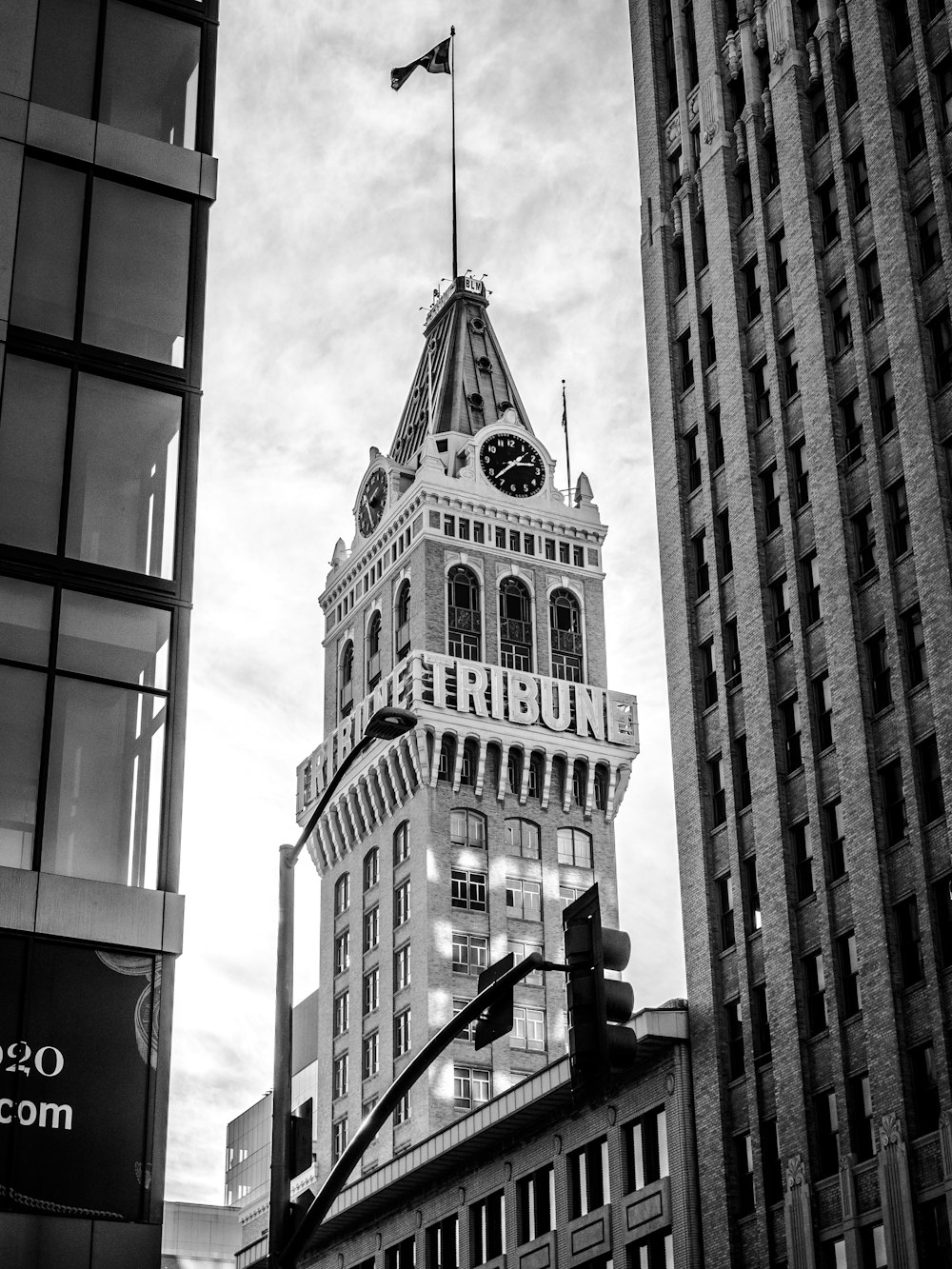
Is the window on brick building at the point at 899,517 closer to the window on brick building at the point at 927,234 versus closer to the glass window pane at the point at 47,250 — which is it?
the window on brick building at the point at 927,234

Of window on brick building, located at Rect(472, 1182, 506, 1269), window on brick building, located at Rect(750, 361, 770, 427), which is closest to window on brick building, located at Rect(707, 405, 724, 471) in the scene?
window on brick building, located at Rect(750, 361, 770, 427)

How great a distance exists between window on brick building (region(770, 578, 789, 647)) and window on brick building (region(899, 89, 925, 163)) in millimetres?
13201

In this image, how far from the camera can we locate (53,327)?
2689cm

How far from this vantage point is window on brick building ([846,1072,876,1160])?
47719 mm

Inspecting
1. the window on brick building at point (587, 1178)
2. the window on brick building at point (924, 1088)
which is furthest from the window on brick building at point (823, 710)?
the window on brick building at point (587, 1178)

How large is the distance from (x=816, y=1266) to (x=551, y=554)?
2718 inches

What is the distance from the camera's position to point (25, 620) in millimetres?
24828

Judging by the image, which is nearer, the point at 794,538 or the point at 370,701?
the point at 794,538

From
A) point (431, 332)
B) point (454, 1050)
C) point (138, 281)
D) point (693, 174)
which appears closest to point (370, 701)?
point (454, 1050)

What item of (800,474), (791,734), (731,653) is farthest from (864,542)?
(731,653)

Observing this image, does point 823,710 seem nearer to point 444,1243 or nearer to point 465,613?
point 444,1243

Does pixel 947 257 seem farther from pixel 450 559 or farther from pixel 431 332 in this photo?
pixel 431 332

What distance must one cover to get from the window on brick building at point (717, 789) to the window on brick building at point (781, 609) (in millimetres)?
4649

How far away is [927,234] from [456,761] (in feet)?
175
